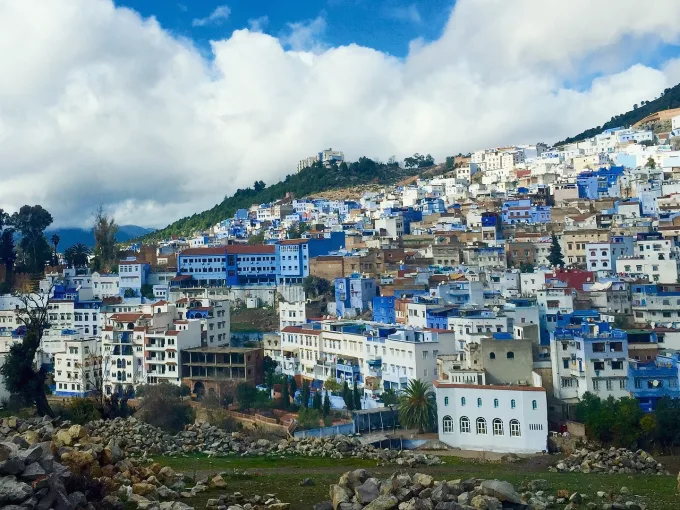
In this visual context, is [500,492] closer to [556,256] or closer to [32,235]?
[556,256]

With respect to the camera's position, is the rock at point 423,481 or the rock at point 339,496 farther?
the rock at point 423,481

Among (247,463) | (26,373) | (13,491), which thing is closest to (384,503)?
(13,491)

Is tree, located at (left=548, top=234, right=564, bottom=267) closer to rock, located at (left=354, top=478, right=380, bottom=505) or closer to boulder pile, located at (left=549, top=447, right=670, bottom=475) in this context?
boulder pile, located at (left=549, top=447, right=670, bottom=475)

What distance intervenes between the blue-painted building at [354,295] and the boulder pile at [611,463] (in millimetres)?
20977

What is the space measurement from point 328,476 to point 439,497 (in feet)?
17.1

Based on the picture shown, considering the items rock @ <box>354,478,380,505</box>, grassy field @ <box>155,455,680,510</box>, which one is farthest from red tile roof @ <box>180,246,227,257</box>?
rock @ <box>354,478,380,505</box>

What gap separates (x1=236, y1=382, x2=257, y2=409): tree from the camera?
35.1m

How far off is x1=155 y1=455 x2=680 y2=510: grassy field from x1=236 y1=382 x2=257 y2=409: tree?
12.6 metres

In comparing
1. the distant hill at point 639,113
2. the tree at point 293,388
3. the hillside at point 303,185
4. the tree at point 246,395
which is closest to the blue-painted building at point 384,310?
the tree at point 293,388

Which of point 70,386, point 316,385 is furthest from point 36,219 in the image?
point 316,385

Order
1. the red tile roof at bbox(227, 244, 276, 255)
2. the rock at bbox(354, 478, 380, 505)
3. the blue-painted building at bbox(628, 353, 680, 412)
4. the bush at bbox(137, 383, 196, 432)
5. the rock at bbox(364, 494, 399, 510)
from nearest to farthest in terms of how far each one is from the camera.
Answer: the rock at bbox(364, 494, 399, 510) < the rock at bbox(354, 478, 380, 505) < the blue-painted building at bbox(628, 353, 680, 412) < the bush at bbox(137, 383, 196, 432) < the red tile roof at bbox(227, 244, 276, 255)

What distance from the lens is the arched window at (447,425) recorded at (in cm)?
2816

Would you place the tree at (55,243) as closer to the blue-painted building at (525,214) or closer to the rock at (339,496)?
the blue-painted building at (525,214)

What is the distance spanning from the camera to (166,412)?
3170cm
